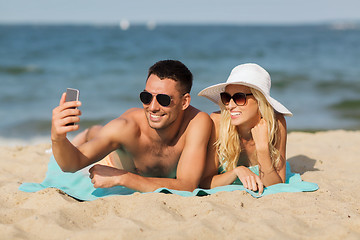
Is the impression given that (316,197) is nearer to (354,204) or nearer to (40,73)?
(354,204)

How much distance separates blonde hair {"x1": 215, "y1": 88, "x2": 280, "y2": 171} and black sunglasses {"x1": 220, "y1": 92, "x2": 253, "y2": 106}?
119mm

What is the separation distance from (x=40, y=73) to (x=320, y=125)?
1009cm

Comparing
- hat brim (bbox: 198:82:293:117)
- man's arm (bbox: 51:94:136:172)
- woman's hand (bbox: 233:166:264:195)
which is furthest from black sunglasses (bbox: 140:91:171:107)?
woman's hand (bbox: 233:166:264:195)

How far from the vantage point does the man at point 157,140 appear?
3.70 m

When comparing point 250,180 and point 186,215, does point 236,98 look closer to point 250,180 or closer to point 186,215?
point 250,180

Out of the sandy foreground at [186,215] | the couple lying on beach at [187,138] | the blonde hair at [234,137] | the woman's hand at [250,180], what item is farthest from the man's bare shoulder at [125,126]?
the woman's hand at [250,180]

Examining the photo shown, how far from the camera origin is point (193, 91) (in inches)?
492

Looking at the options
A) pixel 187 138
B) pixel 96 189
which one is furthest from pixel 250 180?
pixel 96 189

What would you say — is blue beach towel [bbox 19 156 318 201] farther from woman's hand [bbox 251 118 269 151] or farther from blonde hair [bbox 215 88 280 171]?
woman's hand [bbox 251 118 269 151]

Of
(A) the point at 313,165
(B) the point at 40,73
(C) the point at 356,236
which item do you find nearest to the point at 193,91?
(B) the point at 40,73

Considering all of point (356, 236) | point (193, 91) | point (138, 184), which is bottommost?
point (356, 236)

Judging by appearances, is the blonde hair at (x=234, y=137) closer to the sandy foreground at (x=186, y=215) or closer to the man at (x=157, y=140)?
the man at (x=157, y=140)

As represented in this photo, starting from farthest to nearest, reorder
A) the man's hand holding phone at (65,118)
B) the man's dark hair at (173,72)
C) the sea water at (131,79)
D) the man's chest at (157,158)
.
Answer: the sea water at (131,79)
the man's chest at (157,158)
the man's dark hair at (173,72)
the man's hand holding phone at (65,118)

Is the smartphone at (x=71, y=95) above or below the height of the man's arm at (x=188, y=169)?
above
